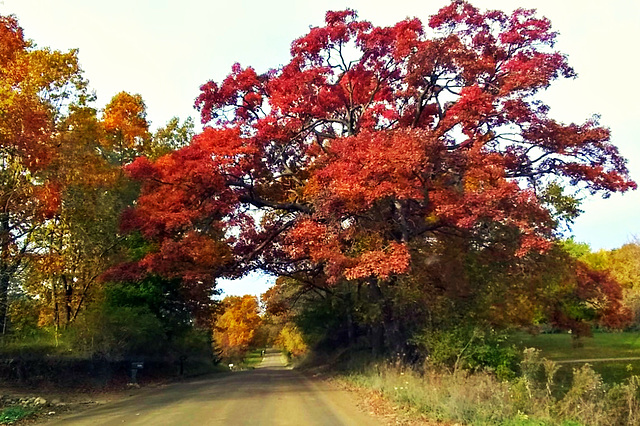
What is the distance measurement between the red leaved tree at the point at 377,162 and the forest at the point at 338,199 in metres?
0.08

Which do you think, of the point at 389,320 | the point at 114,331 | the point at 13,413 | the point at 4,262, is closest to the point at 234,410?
the point at 13,413

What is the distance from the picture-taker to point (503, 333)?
57.0 feet

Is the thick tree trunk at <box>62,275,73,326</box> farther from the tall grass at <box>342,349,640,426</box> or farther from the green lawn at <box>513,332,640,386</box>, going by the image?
the green lawn at <box>513,332,640,386</box>

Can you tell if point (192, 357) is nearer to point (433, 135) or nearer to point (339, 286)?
point (339, 286)

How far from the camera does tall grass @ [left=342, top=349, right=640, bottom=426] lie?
443 inches

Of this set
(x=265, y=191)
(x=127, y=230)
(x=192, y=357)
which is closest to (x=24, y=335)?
(x=127, y=230)

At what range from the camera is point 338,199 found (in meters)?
18.3

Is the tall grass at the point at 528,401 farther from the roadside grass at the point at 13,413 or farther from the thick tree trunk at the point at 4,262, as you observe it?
the thick tree trunk at the point at 4,262

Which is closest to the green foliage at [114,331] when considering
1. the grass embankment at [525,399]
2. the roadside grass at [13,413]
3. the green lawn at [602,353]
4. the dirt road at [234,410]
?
the dirt road at [234,410]

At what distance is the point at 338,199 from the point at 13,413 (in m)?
10.1

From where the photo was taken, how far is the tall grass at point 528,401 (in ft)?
36.9

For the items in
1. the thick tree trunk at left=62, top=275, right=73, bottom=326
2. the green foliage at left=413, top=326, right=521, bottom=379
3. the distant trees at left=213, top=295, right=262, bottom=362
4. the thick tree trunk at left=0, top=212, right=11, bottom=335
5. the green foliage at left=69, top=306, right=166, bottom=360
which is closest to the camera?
the green foliage at left=413, top=326, right=521, bottom=379

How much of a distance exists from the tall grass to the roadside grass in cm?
892

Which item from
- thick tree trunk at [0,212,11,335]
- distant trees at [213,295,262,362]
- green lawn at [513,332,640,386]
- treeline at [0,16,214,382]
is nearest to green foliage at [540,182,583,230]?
green lawn at [513,332,640,386]
